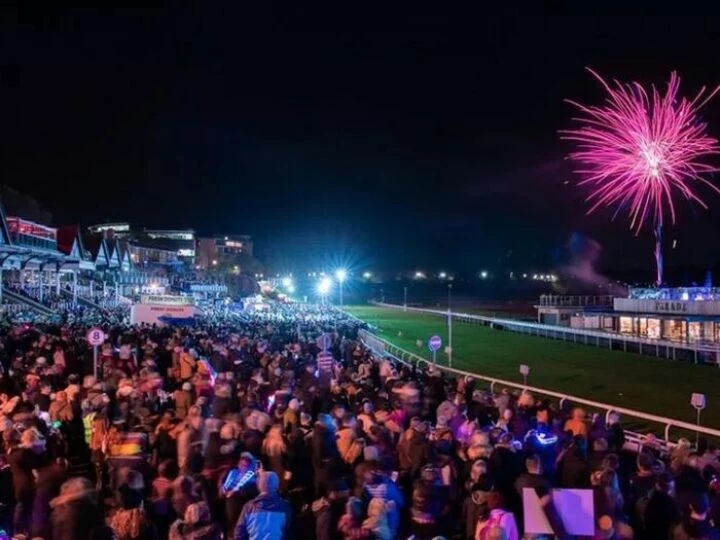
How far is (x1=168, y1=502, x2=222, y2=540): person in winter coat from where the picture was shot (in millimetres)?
5469

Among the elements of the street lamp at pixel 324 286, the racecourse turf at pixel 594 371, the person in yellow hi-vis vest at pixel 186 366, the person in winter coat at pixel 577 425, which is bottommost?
the racecourse turf at pixel 594 371

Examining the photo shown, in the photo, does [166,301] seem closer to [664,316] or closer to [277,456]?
[277,456]

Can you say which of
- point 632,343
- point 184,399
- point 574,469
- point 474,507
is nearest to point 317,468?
point 474,507

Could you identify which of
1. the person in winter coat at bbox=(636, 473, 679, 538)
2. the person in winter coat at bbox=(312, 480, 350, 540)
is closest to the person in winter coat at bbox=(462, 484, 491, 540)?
the person in winter coat at bbox=(312, 480, 350, 540)

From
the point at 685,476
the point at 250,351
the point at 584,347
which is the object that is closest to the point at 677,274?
the point at 584,347

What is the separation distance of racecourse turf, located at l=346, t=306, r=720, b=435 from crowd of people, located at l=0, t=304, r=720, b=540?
1022 centimetres

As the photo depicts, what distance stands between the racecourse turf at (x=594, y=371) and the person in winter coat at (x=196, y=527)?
15360 millimetres

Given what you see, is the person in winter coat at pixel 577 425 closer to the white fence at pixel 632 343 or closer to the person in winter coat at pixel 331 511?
the person in winter coat at pixel 331 511

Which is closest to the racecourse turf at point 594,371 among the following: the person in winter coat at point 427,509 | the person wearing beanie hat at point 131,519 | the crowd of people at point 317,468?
the crowd of people at point 317,468

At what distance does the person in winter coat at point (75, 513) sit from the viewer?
584 centimetres

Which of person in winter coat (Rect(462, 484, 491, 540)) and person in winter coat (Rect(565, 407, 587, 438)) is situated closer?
person in winter coat (Rect(462, 484, 491, 540))

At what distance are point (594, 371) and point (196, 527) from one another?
84.2 feet

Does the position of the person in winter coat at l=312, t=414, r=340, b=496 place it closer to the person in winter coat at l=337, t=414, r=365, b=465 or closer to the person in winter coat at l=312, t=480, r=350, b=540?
the person in winter coat at l=337, t=414, r=365, b=465

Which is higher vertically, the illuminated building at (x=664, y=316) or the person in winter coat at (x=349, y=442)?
the illuminated building at (x=664, y=316)
